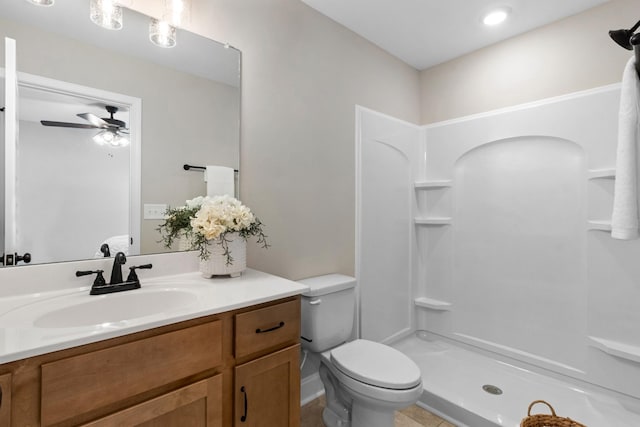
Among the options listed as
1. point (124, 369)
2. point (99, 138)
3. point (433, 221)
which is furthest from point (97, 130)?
point (433, 221)

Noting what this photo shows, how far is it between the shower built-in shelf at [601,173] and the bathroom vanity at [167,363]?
2.01 m

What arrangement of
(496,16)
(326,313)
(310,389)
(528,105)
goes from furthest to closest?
(528,105) < (496,16) < (310,389) < (326,313)

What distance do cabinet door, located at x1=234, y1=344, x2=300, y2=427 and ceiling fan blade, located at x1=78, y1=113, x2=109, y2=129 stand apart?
3.69 feet

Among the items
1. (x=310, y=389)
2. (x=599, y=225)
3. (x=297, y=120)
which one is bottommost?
(x=310, y=389)

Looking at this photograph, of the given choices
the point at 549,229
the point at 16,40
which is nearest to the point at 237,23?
the point at 16,40

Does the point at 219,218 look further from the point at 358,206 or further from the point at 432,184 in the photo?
the point at 432,184

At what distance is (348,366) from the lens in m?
1.54

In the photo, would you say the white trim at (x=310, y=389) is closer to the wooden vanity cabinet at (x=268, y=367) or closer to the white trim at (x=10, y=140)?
the wooden vanity cabinet at (x=268, y=367)

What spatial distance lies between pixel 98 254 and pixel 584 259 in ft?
8.99

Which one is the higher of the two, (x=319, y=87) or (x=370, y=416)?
(x=319, y=87)

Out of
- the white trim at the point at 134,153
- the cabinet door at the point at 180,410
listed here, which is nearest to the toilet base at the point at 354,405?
the cabinet door at the point at 180,410

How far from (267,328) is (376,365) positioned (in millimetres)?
712

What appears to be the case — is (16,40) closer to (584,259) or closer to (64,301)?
(64,301)

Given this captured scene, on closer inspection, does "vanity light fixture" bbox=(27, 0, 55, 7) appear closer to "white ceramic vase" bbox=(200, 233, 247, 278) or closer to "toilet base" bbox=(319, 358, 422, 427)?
"white ceramic vase" bbox=(200, 233, 247, 278)
